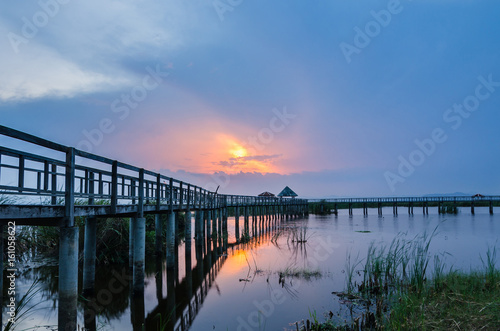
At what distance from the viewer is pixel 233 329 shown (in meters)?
8.41

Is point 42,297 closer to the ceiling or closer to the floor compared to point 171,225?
closer to the floor

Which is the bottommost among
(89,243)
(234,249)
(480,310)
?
(234,249)

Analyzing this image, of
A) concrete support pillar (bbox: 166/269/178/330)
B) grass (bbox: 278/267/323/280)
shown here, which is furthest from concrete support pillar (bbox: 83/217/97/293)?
grass (bbox: 278/267/323/280)

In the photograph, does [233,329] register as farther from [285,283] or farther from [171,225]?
[171,225]

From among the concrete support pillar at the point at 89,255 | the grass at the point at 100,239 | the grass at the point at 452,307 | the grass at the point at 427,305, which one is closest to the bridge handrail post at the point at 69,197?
the concrete support pillar at the point at 89,255

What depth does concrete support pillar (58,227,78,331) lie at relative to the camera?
6.65 meters

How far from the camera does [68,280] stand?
6750 mm

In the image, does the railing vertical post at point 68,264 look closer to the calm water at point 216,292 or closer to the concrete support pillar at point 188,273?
the calm water at point 216,292

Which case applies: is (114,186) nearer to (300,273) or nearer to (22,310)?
(22,310)

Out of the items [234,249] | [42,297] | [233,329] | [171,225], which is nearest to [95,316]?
[42,297]

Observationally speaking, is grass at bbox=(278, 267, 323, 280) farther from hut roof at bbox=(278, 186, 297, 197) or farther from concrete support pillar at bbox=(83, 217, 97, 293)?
hut roof at bbox=(278, 186, 297, 197)

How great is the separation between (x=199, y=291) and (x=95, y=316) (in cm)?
385

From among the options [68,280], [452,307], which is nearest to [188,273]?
[68,280]

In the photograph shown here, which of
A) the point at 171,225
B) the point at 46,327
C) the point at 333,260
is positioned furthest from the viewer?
the point at 333,260
